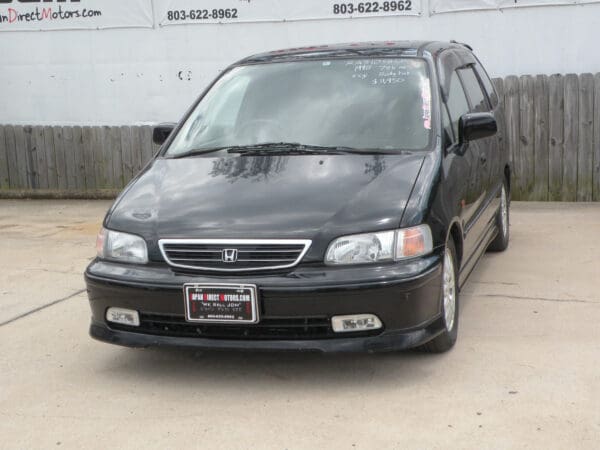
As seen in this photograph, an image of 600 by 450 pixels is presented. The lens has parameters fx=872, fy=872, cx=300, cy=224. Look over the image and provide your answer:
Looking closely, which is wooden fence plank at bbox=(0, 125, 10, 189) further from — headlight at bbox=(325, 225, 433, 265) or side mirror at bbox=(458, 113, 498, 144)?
headlight at bbox=(325, 225, 433, 265)

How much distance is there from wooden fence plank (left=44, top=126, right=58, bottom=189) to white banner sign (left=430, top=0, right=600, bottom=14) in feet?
16.7

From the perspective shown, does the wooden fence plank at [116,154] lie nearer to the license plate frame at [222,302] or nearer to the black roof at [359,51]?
the black roof at [359,51]

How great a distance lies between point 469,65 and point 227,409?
3.75 m

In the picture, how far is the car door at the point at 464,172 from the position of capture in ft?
17.0

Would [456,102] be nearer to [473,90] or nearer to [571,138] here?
[473,90]

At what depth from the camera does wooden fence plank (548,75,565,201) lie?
9.46 m

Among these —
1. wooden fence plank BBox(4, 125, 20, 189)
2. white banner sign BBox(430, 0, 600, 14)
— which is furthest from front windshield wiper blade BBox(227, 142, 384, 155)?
wooden fence plank BBox(4, 125, 20, 189)

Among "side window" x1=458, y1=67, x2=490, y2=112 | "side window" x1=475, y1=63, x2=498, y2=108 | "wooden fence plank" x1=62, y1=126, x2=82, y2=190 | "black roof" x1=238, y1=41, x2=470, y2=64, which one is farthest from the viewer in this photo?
"wooden fence plank" x1=62, y1=126, x2=82, y2=190

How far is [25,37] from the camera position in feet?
38.1

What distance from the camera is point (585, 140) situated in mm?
9477

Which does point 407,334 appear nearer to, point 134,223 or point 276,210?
point 276,210

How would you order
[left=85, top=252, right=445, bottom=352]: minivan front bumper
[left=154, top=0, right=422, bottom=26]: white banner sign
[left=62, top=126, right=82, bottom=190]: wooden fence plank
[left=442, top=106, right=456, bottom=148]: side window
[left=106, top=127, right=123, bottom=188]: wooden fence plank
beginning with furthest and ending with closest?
[left=62, top=126, right=82, bottom=190]: wooden fence plank < [left=106, top=127, right=123, bottom=188]: wooden fence plank < [left=154, top=0, right=422, bottom=26]: white banner sign < [left=442, top=106, right=456, bottom=148]: side window < [left=85, top=252, right=445, bottom=352]: minivan front bumper

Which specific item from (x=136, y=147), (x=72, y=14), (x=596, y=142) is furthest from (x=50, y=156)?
(x=596, y=142)

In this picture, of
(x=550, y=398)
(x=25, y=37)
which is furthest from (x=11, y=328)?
(x=25, y=37)
